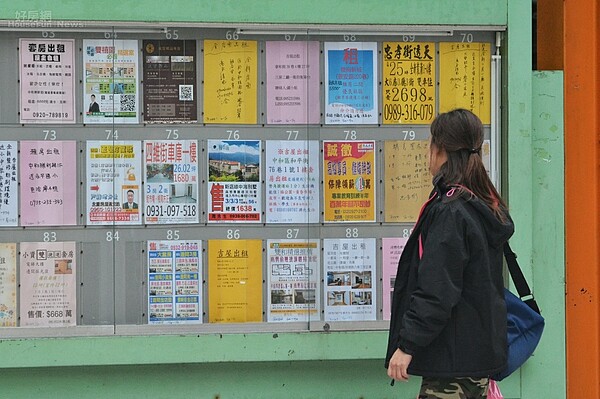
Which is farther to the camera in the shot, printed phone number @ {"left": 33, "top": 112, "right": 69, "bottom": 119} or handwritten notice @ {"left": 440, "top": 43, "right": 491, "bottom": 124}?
handwritten notice @ {"left": 440, "top": 43, "right": 491, "bottom": 124}

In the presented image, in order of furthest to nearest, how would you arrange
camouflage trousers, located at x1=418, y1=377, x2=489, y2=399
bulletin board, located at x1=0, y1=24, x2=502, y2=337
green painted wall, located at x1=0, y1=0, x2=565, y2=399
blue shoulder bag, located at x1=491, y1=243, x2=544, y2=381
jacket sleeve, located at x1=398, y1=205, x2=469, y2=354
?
bulletin board, located at x1=0, y1=24, x2=502, y2=337
green painted wall, located at x1=0, y1=0, x2=565, y2=399
blue shoulder bag, located at x1=491, y1=243, x2=544, y2=381
camouflage trousers, located at x1=418, y1=377, x2=489, y2=399
jacket sleeve, located at x1=398, y1=205, x2=469, y2=354

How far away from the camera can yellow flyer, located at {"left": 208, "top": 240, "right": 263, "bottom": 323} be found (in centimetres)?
524

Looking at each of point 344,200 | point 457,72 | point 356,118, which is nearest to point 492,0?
point 457,72

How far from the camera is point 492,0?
527cm

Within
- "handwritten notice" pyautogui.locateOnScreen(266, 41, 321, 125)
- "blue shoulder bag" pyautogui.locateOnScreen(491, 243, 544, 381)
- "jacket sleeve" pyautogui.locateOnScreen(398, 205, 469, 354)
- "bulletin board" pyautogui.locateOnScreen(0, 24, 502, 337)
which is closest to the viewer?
"jacket sleeve" pyautogui.locateOnScreen(398, 205, 469, 354)

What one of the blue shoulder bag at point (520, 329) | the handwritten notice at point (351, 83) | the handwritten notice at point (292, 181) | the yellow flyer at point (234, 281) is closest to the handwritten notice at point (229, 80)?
the handwritten notice at point (292, 181)

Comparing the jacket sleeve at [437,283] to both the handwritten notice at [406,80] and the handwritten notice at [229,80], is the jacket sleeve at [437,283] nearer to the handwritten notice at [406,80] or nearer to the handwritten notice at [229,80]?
the handwritten notice at [406,80]

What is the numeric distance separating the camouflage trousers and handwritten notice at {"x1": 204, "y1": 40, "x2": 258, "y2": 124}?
7.96ft

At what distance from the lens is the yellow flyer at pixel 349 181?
5309 millimetres

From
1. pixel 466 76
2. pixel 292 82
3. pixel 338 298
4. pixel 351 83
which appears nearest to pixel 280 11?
pixel 292 82

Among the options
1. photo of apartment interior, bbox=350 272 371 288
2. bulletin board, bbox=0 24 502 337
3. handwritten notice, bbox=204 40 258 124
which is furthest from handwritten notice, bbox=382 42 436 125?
photo of apartment interior, bbox=350 272 371 288

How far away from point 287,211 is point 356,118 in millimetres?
730

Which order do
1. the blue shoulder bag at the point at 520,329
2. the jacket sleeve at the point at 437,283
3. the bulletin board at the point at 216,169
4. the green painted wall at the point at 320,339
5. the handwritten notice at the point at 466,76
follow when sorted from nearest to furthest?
the jacket sleeve at the point at 437,283 → the blue shoulder bag at the point at 520,329 → the green painted wall at the point at 320,339 → the bulletin board at the point at 216,169 → the handwritten notice at the point at 466,76

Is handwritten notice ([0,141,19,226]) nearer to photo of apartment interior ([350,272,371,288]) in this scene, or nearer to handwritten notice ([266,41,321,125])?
handwritten notice ([266,41,321,125])
